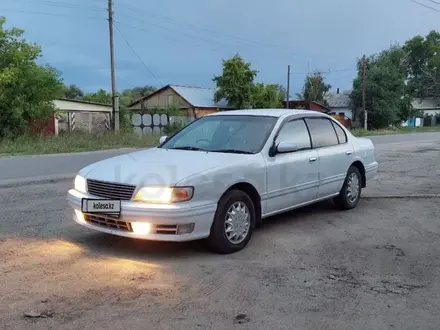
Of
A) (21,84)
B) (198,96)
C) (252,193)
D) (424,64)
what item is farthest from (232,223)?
(424,64)

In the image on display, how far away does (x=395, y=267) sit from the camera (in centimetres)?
479

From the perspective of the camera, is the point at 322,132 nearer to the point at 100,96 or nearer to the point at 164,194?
the point at 164,194

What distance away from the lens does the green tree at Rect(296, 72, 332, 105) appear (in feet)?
212

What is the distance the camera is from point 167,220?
4.67 meters

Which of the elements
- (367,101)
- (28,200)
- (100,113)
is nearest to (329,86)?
(367,101)

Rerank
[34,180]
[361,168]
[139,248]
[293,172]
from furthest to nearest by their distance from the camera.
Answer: [34,180] < [361,168] < [293,172] < [139,248]

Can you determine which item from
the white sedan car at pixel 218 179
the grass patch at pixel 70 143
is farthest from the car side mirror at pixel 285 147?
the grass patch at pixel 70 143

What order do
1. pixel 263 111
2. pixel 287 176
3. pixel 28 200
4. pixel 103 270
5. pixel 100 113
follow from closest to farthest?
1. pixel 103 270
2. pixel 287 176
3. pixel 263 111
4. pixel 28 200
5. pixel 100 113

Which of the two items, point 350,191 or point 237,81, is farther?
point 237,81

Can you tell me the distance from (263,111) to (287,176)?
3.71ft

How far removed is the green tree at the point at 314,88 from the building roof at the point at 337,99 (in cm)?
255

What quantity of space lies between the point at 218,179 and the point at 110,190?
1.10m

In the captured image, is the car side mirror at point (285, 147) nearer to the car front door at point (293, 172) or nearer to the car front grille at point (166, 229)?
the car front door at point (293, 172)

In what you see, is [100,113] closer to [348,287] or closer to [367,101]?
[348,287]
